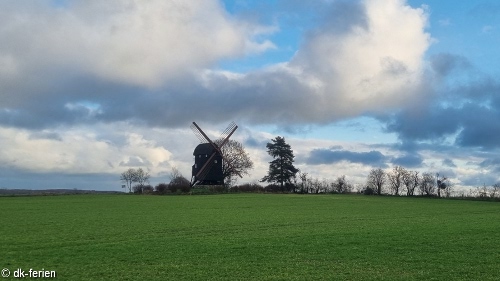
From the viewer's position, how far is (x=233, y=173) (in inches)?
4412

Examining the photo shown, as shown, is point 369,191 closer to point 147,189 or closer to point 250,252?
point 147,189

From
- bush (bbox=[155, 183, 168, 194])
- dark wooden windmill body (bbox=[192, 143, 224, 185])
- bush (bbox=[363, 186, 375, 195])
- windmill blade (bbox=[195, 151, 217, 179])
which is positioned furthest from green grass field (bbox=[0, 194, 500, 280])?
bush (bbox=[363, 186, 375, 195])

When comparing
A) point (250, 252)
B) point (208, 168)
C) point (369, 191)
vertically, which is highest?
point (208, 168)

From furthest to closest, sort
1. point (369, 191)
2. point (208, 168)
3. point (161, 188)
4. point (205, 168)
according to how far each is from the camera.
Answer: point (369, 191) → point (205, 168) → point (208, 168) → point (161, 188)

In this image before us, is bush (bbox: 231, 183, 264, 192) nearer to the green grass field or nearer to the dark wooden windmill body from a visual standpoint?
the dark wooden windmill body

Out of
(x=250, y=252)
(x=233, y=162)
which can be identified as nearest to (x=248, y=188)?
(x=233, y=162)

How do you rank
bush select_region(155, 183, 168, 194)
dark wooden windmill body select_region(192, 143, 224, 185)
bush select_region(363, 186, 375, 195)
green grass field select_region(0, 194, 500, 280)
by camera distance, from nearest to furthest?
1. green grass field select_region(0, 194, 500, 280)
2. bush select_region(155, 183, 168, 194)
3. dark wooden windmill body select_region(192, 143, 224, 185)
4. bush select_region(363, 186, 375, 195)

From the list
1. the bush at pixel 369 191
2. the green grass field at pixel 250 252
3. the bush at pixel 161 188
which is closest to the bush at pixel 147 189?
the bush at pixel 161 188

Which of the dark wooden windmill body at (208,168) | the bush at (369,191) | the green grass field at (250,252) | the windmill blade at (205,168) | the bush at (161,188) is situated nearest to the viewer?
the green grass field at (250,252)

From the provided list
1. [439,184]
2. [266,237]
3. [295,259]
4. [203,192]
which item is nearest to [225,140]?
[203,192]

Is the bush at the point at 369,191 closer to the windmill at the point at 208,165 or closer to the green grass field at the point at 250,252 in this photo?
the windmill at the point at 208,165

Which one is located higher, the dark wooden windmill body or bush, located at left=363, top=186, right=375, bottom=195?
the dark wooden windmill body

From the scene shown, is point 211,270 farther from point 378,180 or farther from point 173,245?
point 378,180

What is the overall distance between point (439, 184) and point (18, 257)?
110 m
